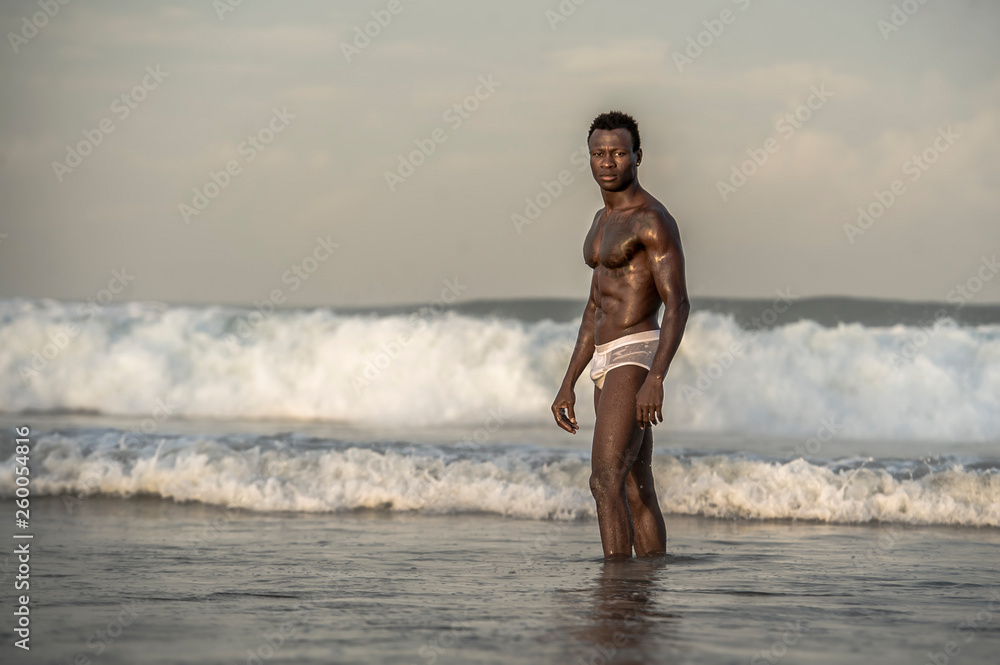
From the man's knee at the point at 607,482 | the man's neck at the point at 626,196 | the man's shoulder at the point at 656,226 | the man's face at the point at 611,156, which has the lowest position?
the man's knee at the point at 607,482

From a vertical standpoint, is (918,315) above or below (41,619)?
above

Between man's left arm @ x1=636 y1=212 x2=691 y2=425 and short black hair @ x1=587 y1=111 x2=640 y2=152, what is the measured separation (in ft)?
1.45

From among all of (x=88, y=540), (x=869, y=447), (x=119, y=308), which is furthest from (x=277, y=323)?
(x=88, y=540)

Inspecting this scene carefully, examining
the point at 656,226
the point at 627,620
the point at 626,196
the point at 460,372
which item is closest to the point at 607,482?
the point at 627,620

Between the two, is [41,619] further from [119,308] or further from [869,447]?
[119,308]

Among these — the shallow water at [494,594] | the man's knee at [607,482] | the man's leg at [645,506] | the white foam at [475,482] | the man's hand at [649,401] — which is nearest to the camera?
the shallow water at [494,594]

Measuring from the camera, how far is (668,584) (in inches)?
202

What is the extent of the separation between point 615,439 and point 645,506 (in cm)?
68

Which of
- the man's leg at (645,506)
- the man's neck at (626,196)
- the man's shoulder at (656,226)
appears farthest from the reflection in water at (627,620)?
the man's neck at (626,196)

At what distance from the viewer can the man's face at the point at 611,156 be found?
5305mm

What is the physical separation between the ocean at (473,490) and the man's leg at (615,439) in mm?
Result: 396

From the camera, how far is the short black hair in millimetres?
5328

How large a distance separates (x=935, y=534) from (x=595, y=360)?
359 cm

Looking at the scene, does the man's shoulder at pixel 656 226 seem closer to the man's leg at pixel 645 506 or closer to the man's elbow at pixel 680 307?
the man's elbow at pixel 680 307
